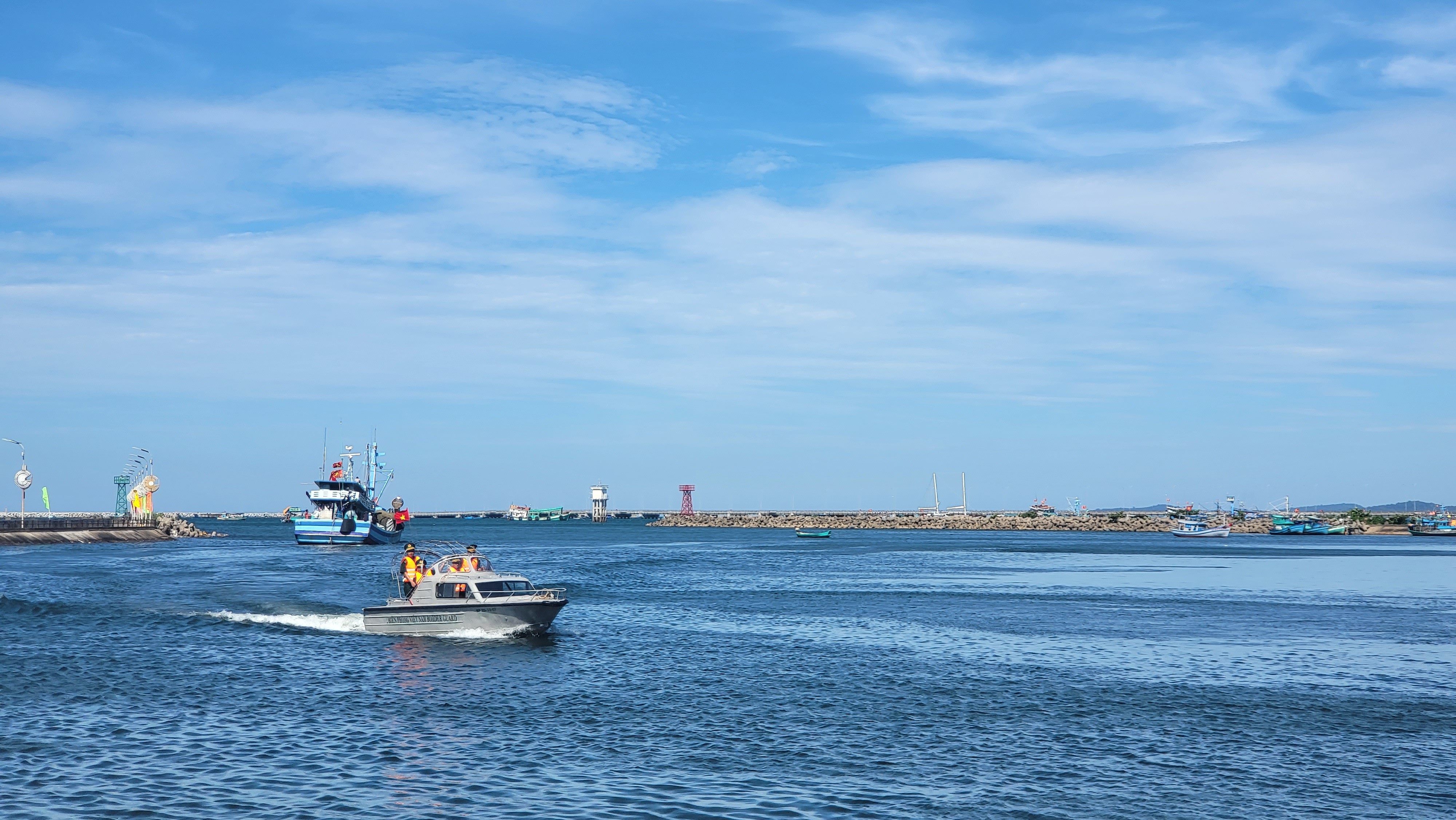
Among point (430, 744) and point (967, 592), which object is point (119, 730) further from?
point (967, 592)

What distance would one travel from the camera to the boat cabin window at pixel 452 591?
44938 mm

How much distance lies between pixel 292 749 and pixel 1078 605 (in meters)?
49.1

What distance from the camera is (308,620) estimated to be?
170 feet

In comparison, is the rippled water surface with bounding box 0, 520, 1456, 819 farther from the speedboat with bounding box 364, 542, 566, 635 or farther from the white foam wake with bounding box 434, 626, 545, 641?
the speedboat with bounding box 364, 542, 566, 635

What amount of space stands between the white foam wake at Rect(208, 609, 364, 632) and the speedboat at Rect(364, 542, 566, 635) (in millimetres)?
2927

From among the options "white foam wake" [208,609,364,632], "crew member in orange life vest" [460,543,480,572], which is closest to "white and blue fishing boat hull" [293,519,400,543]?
"white foam wake" [208,609,364,632]

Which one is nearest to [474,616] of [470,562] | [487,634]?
[487,634]

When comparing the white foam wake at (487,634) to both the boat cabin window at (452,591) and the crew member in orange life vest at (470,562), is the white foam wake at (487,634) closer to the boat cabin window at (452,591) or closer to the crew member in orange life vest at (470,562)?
the boat cabin window at (452,591)

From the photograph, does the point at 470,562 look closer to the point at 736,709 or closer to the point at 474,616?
the point at 474,616

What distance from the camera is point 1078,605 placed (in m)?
64.5

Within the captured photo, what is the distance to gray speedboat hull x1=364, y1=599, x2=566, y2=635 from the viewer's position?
44594 mm

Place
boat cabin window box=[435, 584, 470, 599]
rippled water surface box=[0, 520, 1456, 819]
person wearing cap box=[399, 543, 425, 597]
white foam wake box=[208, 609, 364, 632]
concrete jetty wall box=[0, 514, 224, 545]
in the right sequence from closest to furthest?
rippled water surface box=[0, 520, 1456, 819] < boat cabin window box=[435, 584, 470, 599] < person wearing cap box=[399, 543, 425, 597] < white foam wake box=[208, 609, 364, 632] < concrete jetty wall box=[0, 514, 224, 545]

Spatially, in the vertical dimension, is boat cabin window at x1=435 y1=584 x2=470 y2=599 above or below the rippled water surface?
above

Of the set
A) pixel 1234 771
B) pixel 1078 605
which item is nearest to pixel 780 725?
pixel 1234 771
